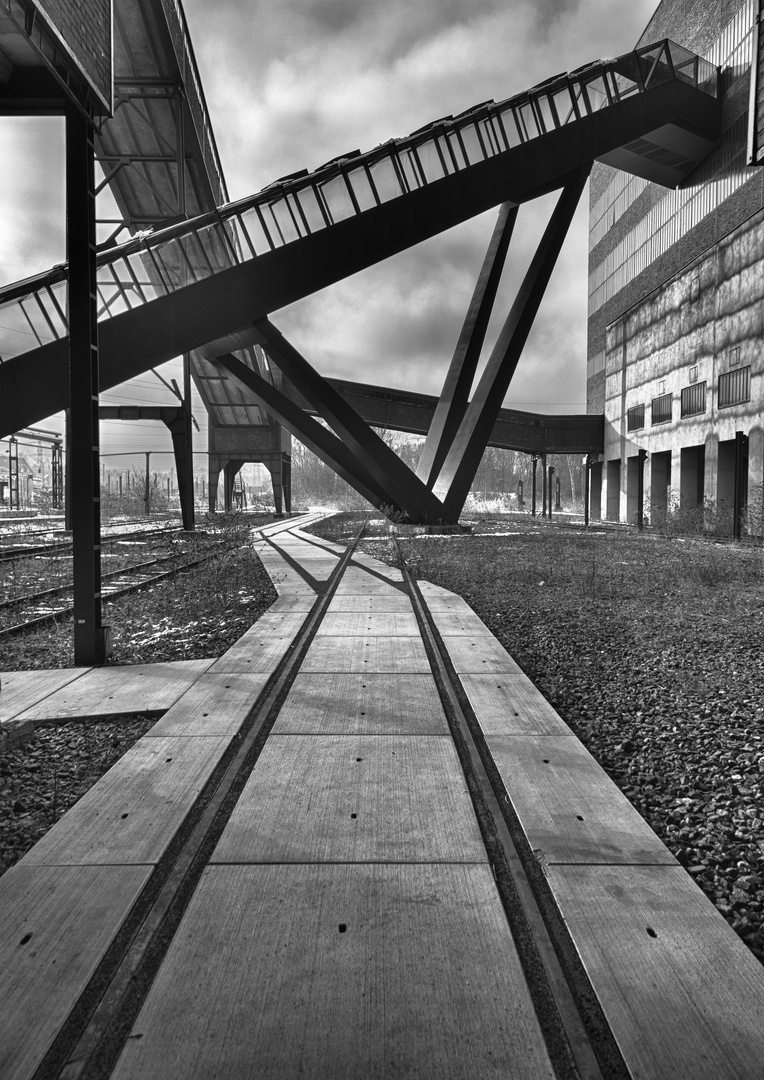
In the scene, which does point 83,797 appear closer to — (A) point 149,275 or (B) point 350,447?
(A) point 149,275

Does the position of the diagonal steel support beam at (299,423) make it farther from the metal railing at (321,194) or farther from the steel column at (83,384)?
the steel column at (83,384)

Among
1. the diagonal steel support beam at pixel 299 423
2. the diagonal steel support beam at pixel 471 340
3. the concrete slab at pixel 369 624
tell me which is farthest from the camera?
the diagonal steel support beam at pixel 471 340

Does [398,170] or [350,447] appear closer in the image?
[398,170]

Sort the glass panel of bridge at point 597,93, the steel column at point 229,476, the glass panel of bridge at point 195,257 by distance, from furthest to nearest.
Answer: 1. the steel column at point 229,476
2. the glass panel of bridge at point 597,93
3. the glass panel of bridge at point 195,257

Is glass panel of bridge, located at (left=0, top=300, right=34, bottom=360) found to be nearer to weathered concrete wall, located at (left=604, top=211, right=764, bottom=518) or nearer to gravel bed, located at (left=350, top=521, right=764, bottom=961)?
gravel bed, located at (left=350, top=521, right=764, bottom=961)

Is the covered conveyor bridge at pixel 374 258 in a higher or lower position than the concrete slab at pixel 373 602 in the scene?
higher

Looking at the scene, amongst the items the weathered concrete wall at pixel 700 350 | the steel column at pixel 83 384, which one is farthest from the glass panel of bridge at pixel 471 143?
the steel column at pixel 83 384

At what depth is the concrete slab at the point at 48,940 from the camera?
1594 millimetres

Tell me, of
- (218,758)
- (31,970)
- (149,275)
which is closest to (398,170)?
(149,275)

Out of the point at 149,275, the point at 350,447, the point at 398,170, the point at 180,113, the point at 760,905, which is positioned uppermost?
the point at 180,113

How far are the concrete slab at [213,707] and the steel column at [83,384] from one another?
1340mm

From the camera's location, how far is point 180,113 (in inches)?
739

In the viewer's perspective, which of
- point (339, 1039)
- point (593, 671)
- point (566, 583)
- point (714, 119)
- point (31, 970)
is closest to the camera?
point (339, 1039)

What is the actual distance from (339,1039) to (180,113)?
2327cm
